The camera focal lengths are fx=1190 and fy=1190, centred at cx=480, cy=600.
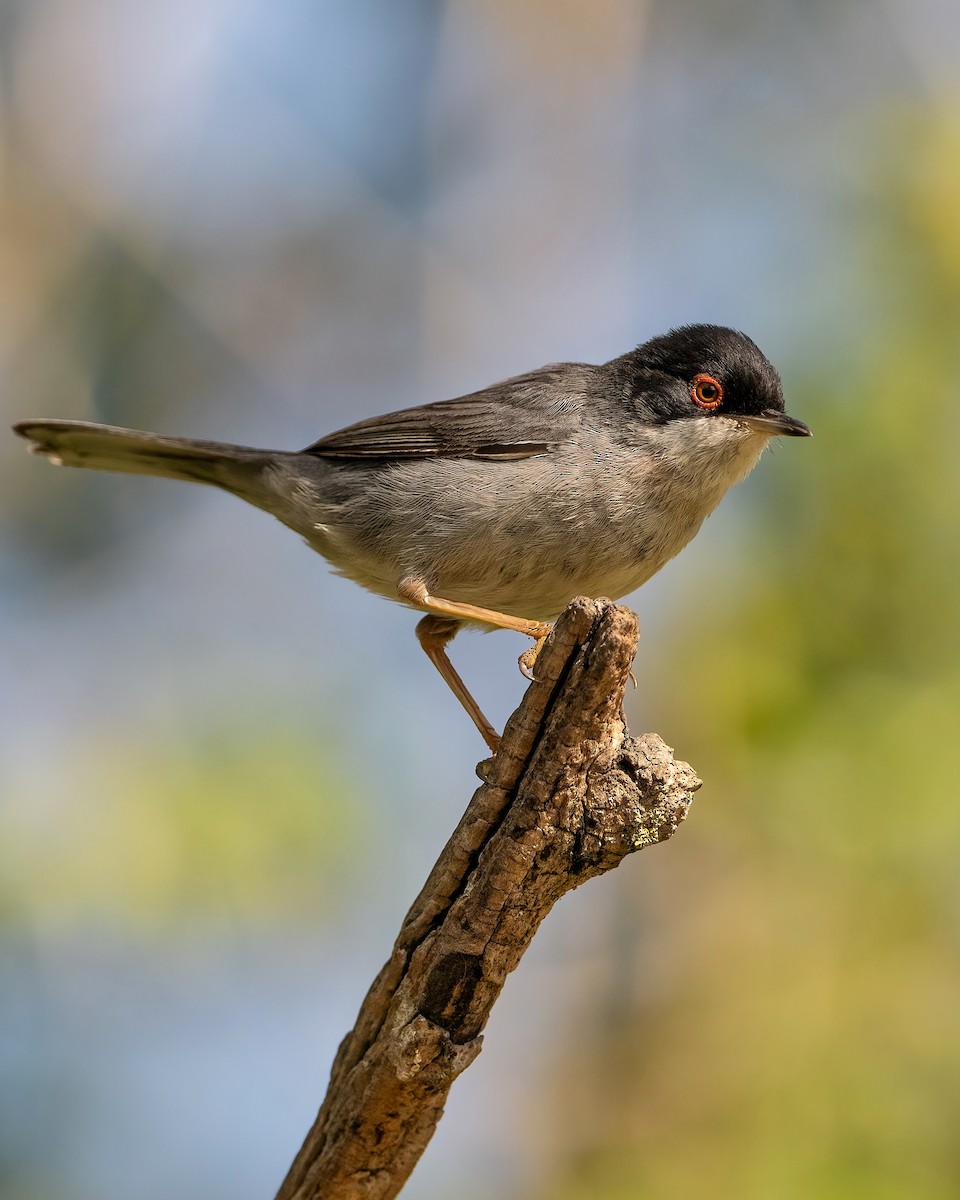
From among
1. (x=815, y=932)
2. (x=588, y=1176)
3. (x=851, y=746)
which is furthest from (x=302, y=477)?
(x=588, y=1176)

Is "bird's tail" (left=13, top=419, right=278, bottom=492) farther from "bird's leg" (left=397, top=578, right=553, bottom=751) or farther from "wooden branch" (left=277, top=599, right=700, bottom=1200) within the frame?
"wooden branch" (left=277, top=599, right=700, bottom=1200)

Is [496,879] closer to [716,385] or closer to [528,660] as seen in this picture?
[528,660]

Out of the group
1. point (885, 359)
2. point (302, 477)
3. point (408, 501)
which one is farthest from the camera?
point (885, 359)

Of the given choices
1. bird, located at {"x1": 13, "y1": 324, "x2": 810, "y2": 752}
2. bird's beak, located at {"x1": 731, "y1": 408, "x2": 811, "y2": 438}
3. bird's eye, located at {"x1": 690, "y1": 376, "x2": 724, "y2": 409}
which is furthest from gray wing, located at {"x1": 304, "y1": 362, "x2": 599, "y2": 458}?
bird's beak, located at {"x1": 731, "y1": 408, "x2": 811, "y2": 438}

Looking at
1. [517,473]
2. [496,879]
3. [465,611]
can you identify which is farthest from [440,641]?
[496,879]

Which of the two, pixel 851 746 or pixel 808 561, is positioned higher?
pixel 808 561

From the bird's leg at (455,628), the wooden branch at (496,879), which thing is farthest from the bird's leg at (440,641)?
the wooden branch at (496,879)

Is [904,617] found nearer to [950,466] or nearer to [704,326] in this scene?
[950,466]
